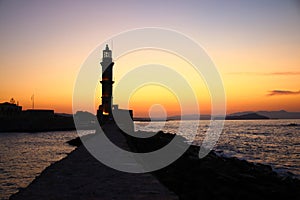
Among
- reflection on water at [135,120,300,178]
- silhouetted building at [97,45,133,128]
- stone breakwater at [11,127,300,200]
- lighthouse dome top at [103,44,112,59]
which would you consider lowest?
reflection on water at [135,120,300,178]

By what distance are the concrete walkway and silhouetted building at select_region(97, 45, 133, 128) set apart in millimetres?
38496

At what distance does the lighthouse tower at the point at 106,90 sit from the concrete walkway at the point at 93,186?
3845 cm

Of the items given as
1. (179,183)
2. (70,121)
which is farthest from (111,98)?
(70,121)

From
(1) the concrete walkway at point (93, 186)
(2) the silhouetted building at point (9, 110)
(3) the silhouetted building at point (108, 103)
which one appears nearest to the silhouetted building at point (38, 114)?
(2) the silhouetted building at point (9, 110)

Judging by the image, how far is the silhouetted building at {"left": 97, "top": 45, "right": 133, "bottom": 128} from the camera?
48938 millimetres

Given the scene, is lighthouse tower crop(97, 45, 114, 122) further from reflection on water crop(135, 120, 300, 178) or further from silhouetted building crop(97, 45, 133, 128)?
reflection on water crop(135, 120, 300, 178)

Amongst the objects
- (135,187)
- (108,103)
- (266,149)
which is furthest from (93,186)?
(108,103)

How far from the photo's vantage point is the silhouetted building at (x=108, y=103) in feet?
161

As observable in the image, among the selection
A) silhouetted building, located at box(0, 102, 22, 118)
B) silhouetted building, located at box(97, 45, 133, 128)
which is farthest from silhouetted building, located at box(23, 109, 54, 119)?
silhouetted building, located at box(97, 45, 133, 128)

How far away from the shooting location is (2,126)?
87625 mm

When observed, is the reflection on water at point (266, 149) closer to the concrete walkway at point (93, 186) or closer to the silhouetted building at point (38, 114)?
the concrete walkway at point (93, 186)

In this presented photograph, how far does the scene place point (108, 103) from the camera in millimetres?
48938

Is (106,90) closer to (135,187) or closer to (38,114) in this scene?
(135,187)

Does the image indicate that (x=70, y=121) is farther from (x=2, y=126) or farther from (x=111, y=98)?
(x=111, y=98)
